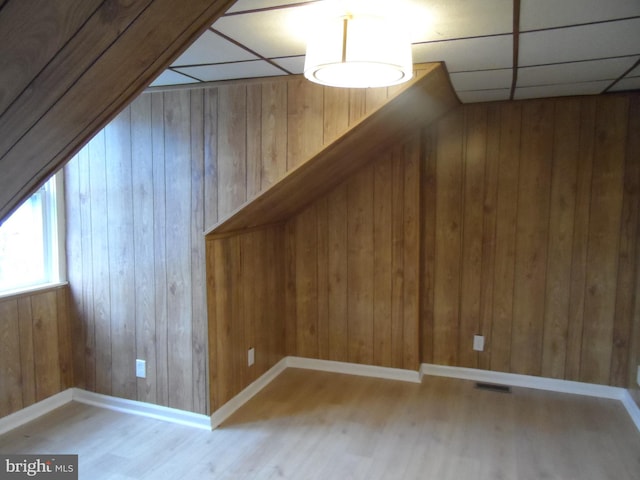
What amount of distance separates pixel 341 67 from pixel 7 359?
257 cm

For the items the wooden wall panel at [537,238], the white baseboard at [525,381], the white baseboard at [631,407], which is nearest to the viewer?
the white baseboard at [631,407]

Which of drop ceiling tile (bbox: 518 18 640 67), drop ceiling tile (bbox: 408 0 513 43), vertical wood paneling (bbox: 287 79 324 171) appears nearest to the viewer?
drop ceiling tile (bbox: 408 0 513 43)

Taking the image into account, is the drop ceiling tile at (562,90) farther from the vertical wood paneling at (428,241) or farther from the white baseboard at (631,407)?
the white baseboard at (631,407)

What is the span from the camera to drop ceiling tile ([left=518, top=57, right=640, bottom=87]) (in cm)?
221

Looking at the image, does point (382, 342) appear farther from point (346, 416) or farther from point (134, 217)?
point (134, 217)

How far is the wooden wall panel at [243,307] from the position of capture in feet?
9.18

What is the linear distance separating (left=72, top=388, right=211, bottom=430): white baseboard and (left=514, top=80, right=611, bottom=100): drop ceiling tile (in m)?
2.81

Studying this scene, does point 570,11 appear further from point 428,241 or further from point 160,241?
point 160,241

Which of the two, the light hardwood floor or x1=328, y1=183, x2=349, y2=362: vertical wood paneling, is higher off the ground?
A: x1=328, y1=183, x2=349, y2=362: vertical wood paneling

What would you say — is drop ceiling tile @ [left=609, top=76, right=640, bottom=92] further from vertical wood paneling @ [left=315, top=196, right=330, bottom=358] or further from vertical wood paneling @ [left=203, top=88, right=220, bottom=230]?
vertical wood paneling @ [left=203, top=88, right=220, bottom=230]

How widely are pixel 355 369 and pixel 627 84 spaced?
2.63 metres

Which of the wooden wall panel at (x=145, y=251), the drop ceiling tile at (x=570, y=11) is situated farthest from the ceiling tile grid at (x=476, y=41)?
the wooden wall panel at (x=145, y=251)

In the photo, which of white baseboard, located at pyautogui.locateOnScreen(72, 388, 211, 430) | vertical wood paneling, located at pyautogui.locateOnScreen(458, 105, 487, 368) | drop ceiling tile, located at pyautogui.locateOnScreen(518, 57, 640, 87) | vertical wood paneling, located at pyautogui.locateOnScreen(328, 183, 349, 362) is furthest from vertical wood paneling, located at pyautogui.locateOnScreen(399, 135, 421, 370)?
white baseboard, located at pyautogui.locateOnScreen(72, 388, 211, 430)

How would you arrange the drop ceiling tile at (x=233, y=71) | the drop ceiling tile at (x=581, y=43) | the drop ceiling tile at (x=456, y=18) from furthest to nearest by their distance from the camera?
the drop ceiling tile at (x=233, y=71)
the drop ceiling tile at (x=581, y=43)
the drop ceiling tile at (x=456, y=18)
